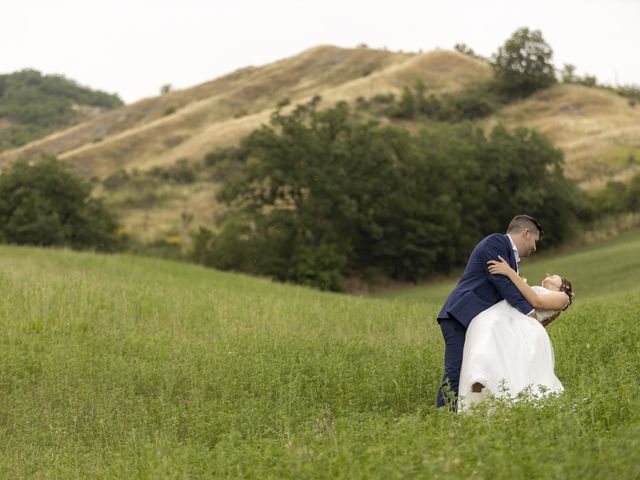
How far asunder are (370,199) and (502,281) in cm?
3951

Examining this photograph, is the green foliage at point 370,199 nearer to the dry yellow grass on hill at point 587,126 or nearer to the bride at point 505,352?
the dry yellow grass on hill at point 587,126

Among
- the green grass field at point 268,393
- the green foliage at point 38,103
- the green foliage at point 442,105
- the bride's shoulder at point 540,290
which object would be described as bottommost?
the green grass field at point 268,393

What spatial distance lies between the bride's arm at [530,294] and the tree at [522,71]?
281 feet

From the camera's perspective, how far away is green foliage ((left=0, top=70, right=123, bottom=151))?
124475 millimetres

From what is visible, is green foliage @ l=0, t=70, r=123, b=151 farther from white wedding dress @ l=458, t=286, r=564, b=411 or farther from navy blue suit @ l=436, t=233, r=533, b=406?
white wedding dress @ l=458, t=286, r=564, b=411

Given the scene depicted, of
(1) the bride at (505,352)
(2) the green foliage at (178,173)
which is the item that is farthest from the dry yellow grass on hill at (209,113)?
(1) the bride at (505,352)

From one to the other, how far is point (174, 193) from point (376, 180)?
30.7m

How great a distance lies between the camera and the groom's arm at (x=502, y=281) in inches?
299

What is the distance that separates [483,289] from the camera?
778 centimetres

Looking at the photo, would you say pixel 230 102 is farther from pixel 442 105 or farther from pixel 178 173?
pixel 178 173

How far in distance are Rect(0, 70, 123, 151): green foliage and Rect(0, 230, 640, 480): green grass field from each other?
343ft

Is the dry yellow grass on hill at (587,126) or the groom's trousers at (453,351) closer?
the groom's trousers at (453,351)

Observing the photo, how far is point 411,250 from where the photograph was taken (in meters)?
44.9

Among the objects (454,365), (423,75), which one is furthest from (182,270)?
(423,75)
